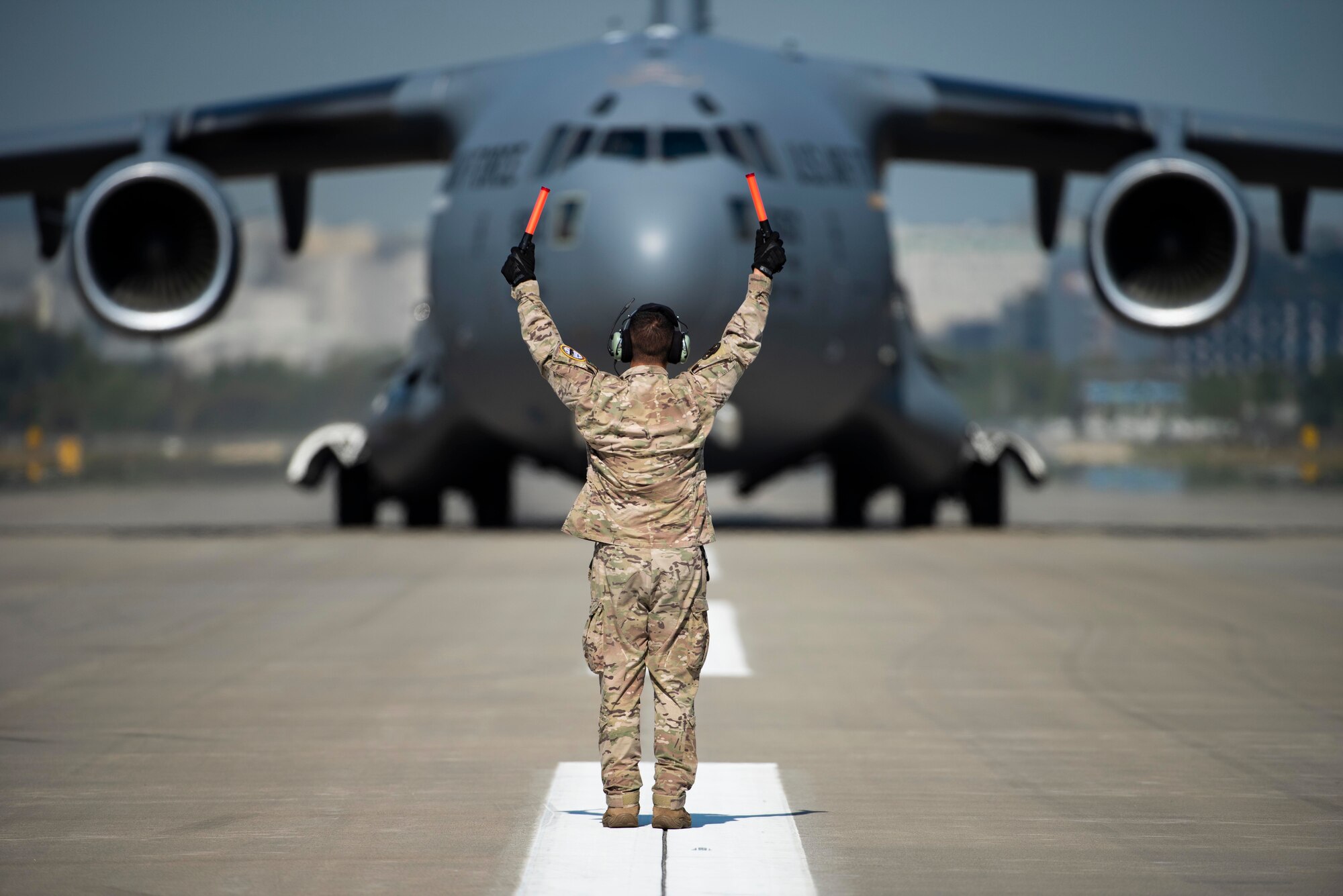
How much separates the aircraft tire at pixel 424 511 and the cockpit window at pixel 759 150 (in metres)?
5.00

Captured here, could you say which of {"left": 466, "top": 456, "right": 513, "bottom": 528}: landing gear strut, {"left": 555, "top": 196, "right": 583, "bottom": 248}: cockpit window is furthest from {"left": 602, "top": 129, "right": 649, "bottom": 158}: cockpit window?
{"left": 466, "top": 456, "right": 513, "bottom": 528}: landing gear strut

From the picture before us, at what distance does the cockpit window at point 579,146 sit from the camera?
52.0ft

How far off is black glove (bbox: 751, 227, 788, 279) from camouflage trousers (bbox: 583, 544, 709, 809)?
81cm

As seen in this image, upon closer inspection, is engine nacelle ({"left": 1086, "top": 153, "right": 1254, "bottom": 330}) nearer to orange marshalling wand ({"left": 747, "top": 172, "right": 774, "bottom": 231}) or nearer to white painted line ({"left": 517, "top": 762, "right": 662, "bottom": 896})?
orange marshalling wand ({"left": 747, "top": 172, "right": 774, "bottom": 231})

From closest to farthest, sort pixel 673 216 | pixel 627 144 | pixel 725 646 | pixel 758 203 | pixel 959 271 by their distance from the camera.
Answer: pixel 758 203
pixel 725 646
pixel 673 216
pixel 627 144
pixel 959 271

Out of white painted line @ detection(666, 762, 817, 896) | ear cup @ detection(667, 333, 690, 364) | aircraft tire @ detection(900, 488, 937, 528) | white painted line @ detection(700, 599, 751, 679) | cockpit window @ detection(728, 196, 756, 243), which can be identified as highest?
cockpit window @ detection(728, 196, 756, 243)

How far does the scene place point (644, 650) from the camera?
18.7 ft

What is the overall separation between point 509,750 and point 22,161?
13.6 meters

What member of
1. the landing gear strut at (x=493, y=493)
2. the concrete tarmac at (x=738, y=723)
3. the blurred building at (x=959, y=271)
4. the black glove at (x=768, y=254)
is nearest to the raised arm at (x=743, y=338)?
the black glove at (x=768, y=254)

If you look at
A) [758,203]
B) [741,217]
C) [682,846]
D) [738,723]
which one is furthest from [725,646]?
[741,217]

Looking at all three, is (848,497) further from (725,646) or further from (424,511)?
(725,646)

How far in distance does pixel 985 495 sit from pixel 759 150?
5318mm

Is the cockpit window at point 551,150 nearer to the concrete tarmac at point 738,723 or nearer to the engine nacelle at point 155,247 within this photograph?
the engine nacelle at point 155,247

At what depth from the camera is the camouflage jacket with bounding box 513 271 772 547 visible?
18.7 feet
